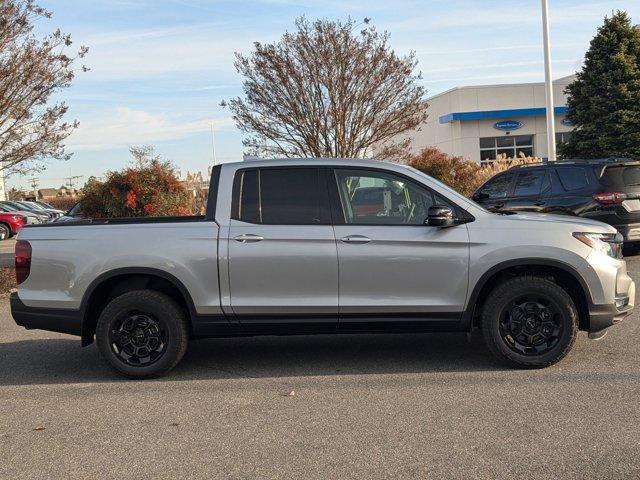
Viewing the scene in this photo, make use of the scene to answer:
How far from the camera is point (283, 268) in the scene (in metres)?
5.60

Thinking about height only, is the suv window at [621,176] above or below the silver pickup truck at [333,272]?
above

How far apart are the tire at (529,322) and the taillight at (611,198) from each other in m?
5.96

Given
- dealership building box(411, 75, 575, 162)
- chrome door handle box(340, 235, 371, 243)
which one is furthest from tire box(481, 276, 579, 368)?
dealership building box(411, 75, 575, 162)

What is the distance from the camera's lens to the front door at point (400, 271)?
220 inches

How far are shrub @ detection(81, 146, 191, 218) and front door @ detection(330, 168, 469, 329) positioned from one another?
8.67 m

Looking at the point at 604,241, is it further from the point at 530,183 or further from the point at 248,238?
the point at 530,183

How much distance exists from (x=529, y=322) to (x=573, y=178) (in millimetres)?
6455

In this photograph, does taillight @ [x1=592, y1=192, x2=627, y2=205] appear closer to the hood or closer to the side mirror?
the hood

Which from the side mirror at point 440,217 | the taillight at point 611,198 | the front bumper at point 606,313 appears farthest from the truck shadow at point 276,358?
the taillight at point 611,198

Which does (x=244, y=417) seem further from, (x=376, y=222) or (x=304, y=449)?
(x=376, y=222)

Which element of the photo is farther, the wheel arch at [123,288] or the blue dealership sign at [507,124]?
the blue dealership sign at [507,124]

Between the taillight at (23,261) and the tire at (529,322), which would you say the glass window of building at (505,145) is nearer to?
the tire at (529,322)

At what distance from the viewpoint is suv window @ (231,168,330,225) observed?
226 inches

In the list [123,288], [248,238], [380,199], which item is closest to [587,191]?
[380,199]
